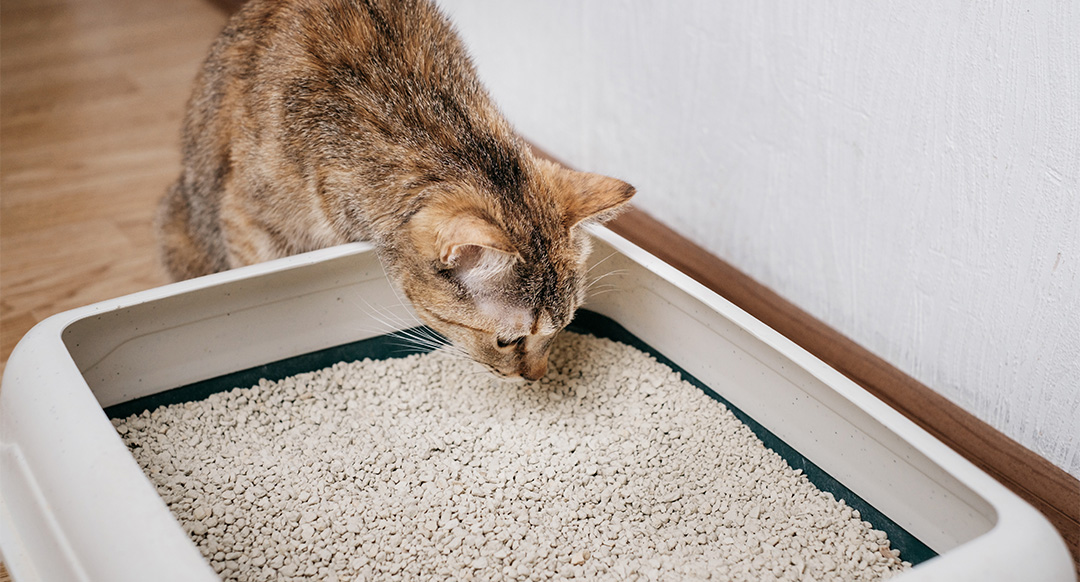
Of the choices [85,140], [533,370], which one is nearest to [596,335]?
[533,370]

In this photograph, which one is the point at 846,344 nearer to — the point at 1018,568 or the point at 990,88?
the point at 990,88

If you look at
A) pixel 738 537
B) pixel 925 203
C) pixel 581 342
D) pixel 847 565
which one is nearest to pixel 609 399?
pixel 581 342

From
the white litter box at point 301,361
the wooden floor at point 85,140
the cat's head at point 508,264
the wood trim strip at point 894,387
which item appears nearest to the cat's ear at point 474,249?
the cat's head at point 508,264

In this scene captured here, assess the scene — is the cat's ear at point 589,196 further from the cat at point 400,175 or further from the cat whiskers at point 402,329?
the cat whiskers at point 402,329

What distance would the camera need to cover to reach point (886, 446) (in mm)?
1000

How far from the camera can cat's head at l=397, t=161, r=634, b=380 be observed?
1.06 meters

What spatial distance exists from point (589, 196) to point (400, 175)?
0.26m

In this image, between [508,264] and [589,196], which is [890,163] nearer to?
[589,196]

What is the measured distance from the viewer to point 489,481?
1198 millimetres

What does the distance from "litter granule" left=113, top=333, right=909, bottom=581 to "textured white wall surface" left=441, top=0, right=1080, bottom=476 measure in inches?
14.3

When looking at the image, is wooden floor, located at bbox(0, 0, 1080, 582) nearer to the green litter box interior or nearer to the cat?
the green litter box interior

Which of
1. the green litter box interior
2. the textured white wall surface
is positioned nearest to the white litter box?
the green litter box interior

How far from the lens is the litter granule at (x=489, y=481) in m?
1.06

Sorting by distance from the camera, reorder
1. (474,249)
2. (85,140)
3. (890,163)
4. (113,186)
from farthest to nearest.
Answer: (85,140) < (113,186) < (890,163) < (474,249)
